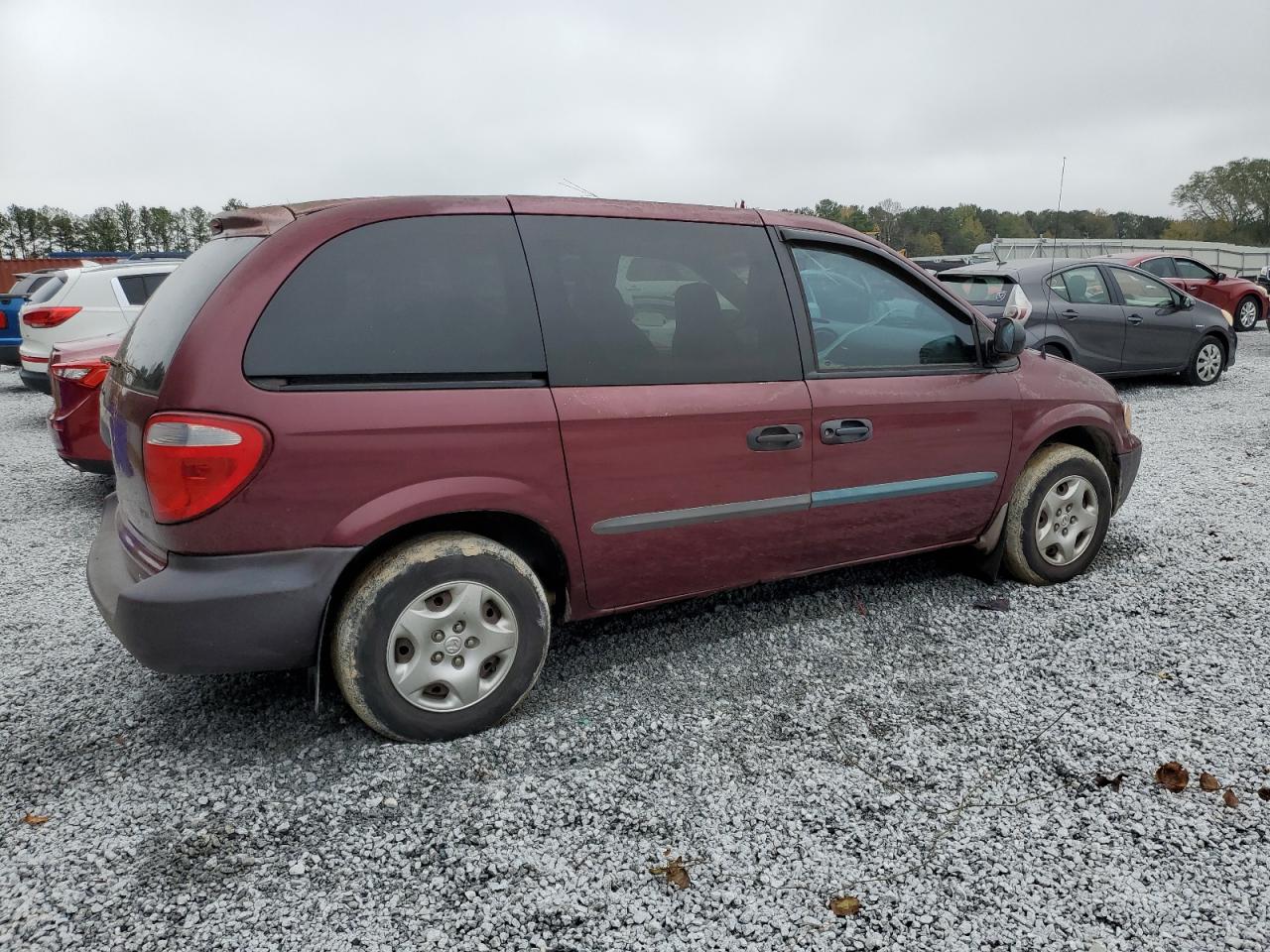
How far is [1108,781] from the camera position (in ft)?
9.09

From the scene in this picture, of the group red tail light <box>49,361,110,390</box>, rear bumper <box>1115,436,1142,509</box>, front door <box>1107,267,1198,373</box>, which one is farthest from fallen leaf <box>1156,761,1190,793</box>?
front door <box>1107,267,1198,373</box>

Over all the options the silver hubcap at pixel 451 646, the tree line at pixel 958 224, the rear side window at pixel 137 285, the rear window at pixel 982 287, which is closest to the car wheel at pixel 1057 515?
the silver hubcap at pixel 451 646

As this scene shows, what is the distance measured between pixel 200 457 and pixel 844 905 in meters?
2.11

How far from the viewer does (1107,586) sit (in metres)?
4.38

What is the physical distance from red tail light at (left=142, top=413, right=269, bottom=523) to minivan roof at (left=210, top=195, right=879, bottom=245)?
27.0 inches

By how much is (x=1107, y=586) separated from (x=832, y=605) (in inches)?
54.3

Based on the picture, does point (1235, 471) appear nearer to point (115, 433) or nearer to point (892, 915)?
point (892, 915)

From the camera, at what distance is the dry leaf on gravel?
2373 millimetres

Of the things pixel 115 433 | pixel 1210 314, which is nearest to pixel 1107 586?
pixel 115 433

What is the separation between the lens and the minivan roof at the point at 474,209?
295cm

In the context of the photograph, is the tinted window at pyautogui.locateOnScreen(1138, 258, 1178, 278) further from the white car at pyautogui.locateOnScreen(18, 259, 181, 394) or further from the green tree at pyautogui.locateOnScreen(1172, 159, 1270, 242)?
the green tree at pyautogui.locateOnScreen(1172, 159, 1270, 242)

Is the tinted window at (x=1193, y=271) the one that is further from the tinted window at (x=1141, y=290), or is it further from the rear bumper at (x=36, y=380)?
the rear bumper at (x=36, y=380)

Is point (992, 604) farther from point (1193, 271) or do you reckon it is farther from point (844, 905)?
point (1193, 271)

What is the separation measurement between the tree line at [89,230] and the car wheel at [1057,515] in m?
64.3
